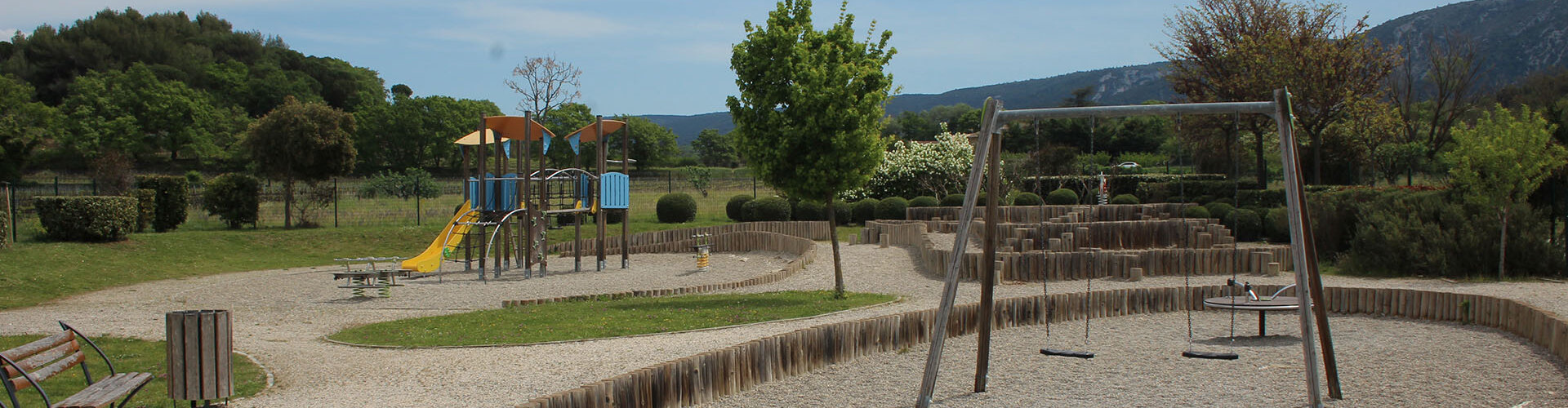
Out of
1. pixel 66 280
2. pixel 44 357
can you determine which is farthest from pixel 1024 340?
pixel 66 280

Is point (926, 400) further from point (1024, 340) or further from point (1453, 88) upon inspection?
point (1453, 88)

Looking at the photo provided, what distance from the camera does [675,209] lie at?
33.2m

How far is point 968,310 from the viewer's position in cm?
1203

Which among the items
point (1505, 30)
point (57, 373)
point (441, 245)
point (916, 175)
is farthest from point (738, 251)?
point (1505, 30)

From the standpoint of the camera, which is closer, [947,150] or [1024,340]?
[1024,340]

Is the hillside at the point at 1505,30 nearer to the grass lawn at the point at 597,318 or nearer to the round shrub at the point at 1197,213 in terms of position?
the round shrub at the point at 1197,213

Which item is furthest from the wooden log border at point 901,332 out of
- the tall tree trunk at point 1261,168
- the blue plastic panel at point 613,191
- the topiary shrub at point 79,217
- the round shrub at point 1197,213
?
the topiary shrub at point 79,217

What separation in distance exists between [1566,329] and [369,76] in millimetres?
98227

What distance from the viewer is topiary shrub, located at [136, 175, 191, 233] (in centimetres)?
2714

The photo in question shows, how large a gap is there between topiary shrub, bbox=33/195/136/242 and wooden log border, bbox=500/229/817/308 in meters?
11.9

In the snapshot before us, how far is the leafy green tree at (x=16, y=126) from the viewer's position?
4559 centimetres

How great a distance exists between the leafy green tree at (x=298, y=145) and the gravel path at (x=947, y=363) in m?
14.1

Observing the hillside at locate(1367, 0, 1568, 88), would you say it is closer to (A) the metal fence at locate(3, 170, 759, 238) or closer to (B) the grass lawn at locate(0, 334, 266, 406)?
(A) the metal fence at locate(3, 170, 759, 238)

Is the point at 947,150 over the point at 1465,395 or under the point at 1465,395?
over
